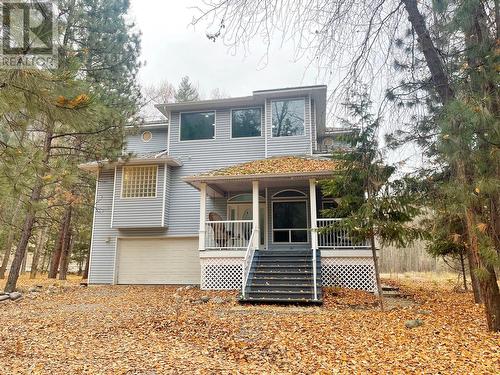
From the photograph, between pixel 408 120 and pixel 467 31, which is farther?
pixel 408 120

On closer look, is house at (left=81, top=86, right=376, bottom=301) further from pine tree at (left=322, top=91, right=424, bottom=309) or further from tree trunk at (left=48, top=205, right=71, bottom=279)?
tree trunk at (left=48, top=205, right=71, bottom=279)

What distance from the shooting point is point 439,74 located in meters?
5.86

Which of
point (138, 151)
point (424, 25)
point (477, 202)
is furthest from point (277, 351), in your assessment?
point (138, 151)

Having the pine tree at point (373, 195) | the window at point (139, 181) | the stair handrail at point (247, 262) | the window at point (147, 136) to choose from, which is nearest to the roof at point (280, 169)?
the stair handrail at point (247, 262)

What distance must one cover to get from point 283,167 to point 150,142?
7268mm

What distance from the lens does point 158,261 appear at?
48.6 ft

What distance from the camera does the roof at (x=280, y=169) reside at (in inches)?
440

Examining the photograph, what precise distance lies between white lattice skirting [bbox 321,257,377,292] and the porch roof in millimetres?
2726

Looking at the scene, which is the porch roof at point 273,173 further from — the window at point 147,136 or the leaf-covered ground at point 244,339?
the window at point 147,136

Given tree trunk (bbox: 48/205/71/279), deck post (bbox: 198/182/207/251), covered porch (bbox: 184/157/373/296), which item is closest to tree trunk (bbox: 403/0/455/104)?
covered porch (bbox: 184/157/373/296)

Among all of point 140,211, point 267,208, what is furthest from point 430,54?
point 140,211

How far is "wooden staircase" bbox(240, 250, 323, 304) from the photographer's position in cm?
926

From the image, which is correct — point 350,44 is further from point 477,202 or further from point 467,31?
point 477,202

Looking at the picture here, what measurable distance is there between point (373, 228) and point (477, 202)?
3.21m
